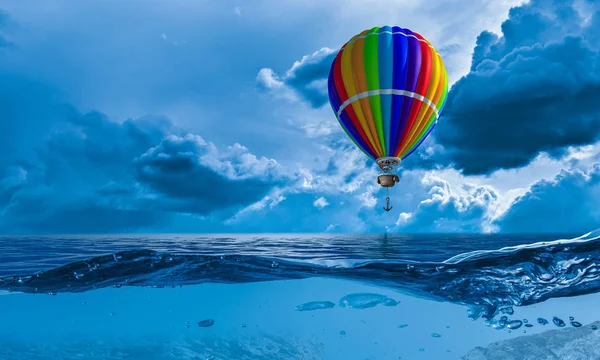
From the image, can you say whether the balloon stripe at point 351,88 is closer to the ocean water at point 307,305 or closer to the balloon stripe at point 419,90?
the balloon stripe at point 419,90

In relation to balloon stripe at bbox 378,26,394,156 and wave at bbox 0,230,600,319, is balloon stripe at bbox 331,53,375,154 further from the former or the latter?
wave at bbox 0,230,600,319

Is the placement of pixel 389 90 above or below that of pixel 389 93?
above

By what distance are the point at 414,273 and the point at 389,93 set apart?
8222 millimetres

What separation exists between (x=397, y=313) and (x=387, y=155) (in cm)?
727

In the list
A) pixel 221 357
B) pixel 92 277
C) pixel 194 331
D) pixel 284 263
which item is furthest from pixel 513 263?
pixel 92 277

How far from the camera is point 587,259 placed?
13.7m

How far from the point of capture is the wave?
13656mm

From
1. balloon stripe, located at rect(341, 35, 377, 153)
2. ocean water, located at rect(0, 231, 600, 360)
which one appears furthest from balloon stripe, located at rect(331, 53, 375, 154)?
ocean water, located at rect(0, 231, 600, 360)

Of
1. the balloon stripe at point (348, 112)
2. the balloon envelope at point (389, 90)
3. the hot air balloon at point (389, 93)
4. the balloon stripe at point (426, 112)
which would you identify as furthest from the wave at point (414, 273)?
the balloon stripe at point (348, 112)

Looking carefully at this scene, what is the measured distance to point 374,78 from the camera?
1791cm

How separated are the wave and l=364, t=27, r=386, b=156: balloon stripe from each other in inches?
253

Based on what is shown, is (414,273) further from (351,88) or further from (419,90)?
(351,88)

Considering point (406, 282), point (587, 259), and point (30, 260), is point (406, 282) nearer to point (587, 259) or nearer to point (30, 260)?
point (587, 259)

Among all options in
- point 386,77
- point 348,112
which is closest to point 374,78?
point 386,77
